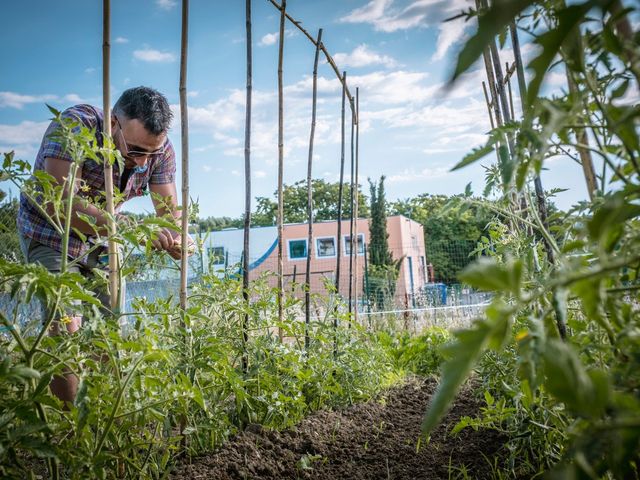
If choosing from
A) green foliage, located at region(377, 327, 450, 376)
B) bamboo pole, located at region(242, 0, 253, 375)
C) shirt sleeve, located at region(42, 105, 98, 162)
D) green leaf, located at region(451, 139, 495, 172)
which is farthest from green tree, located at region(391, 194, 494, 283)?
shirt sleeve, located at region(42, 105, 98, 162)

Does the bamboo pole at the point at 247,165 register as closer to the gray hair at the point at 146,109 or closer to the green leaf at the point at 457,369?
the gray hair at the point at 146,109

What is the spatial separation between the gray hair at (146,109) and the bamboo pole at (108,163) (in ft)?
2.33

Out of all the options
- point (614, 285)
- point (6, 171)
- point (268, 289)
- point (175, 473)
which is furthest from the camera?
point (268, 289)

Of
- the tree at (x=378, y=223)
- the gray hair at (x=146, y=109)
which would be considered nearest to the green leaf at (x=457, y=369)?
the gray hair at (x=146, y=109)

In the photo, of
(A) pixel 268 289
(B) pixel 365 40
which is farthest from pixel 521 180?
(B) pixel 365 40

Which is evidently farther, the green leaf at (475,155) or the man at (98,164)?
the man at (98,164)

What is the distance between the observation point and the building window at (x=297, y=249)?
2225 cm

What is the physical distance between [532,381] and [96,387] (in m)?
1.25

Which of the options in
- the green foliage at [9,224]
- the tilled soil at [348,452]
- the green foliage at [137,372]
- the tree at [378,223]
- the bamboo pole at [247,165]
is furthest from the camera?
the tree at [378,223]

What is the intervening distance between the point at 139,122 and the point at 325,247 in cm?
2000

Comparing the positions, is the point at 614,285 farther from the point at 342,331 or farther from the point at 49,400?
the point at 342,331

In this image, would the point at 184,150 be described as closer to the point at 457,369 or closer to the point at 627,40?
the point at 627,40

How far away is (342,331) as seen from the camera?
307 centimetres

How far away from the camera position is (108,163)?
165cm
